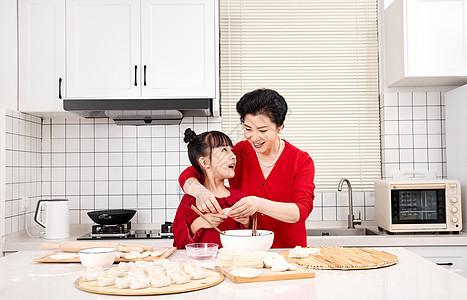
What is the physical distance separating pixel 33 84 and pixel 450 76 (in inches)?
102

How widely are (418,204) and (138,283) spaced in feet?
7.26

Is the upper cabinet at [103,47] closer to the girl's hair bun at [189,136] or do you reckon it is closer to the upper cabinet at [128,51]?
the upper cabinet at [128,51]

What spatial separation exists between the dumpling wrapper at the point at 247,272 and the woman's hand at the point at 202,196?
43 centimetres

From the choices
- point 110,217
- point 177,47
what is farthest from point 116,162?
point 177,47

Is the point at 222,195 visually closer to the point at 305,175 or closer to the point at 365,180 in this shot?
the point at 305,175

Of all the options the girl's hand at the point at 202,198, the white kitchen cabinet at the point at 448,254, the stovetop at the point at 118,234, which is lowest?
the white kitchen cabinet at the point at 448,254

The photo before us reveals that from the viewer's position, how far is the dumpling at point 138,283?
3.71ft

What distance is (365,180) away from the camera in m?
3.36

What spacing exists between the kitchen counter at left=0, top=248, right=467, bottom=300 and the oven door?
4.99 ft

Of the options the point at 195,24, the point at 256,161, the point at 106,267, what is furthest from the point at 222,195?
the point at 195,24

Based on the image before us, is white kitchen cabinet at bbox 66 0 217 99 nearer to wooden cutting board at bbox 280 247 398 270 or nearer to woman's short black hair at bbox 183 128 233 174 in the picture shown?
woman's short black hair at bbox 183 128 233 174

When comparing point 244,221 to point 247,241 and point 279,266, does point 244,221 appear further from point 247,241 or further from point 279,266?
point 279,266

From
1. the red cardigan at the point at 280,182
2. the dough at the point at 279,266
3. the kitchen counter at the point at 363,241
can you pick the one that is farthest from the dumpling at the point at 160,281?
the kitchen counter at the point at 363,241

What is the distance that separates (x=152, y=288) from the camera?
45.1 inches
